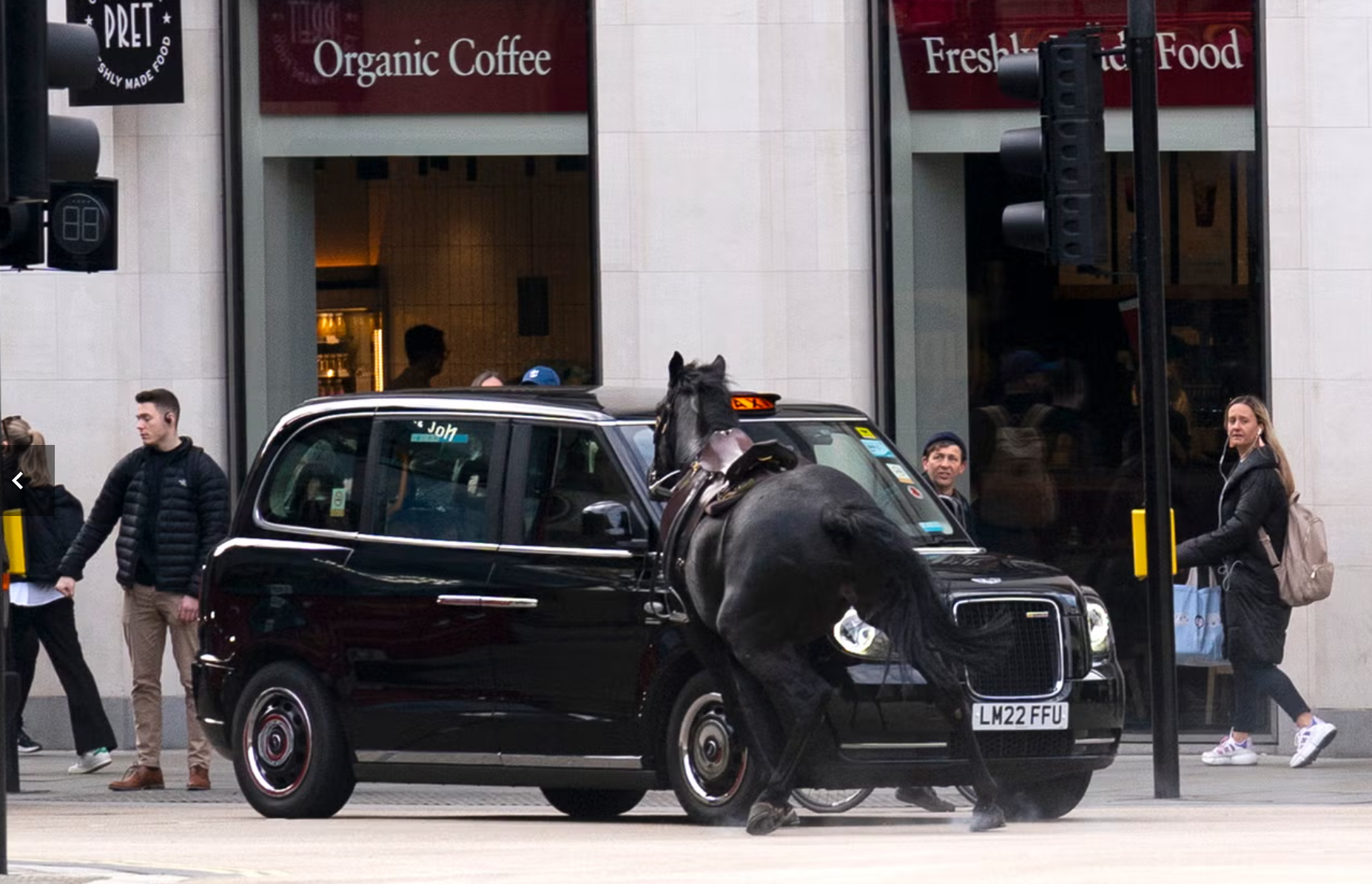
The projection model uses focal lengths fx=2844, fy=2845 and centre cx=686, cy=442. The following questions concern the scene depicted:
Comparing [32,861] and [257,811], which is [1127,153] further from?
[32,861]

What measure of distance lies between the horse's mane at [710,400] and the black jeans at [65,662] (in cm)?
597

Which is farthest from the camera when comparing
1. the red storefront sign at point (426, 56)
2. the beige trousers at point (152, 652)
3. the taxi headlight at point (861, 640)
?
the red storefront sign at point (426, 56)

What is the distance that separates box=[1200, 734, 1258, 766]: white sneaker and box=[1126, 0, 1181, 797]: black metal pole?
2.75m

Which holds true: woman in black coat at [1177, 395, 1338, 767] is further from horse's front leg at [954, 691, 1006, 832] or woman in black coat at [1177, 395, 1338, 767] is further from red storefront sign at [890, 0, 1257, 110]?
horse's front leg at [954, 691, 1006, 832]

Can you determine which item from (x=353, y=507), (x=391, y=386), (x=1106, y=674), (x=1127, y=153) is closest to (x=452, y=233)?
(x=391, y=386)

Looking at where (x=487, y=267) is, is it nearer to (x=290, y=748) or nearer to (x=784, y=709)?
(x=290, y=748)

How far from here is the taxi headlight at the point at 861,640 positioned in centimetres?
1038

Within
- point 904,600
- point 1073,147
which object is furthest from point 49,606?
point 904,600

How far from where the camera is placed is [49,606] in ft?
51.6

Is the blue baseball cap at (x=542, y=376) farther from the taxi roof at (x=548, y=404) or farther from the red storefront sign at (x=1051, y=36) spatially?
the red storefront sign at (x=1051, y=36)

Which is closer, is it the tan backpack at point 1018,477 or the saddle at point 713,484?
the saddle at point 713,484

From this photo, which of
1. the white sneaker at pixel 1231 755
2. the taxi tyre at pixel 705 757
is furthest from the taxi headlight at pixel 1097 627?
the white sneaker at pixel 1231 755

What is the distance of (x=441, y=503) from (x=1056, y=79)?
3.18 metres

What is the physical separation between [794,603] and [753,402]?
130cm
